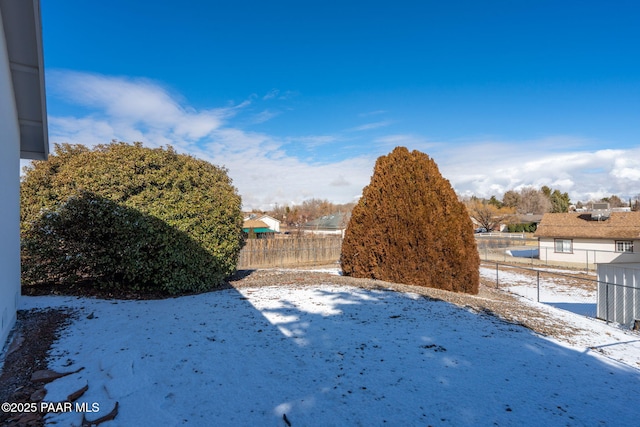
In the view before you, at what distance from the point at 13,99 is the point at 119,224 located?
267 cm

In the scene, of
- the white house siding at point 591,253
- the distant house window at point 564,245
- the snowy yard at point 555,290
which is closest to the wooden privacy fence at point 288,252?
the snowy yard at point 555,290

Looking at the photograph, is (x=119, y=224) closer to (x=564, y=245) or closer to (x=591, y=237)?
(x=591, y=237)

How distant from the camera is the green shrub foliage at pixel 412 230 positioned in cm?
881

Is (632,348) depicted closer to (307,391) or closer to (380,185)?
(307,391)

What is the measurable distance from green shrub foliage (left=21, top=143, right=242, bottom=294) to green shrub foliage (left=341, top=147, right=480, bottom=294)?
4059 millimetres

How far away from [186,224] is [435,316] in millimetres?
5276

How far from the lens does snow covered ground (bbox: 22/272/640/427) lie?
9.09 feet

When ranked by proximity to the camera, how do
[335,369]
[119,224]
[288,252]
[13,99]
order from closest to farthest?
[335,369] < [13,99] < [119,224] < [288,252]

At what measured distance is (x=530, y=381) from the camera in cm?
338

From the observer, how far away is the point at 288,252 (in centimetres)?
1820

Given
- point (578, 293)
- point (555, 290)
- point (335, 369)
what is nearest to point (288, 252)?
point (555, 290)

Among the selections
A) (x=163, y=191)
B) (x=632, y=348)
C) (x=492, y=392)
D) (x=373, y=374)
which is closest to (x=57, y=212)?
(x=163, y=191)

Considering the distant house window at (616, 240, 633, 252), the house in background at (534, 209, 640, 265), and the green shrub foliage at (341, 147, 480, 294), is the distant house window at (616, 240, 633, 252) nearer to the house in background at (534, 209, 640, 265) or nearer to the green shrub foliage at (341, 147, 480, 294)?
the house in background at (534, 209, 640, 265)

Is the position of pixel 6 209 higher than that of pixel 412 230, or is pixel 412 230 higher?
pixel 6 209
